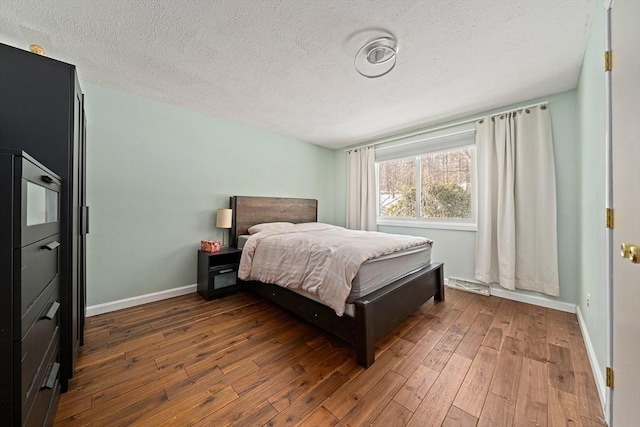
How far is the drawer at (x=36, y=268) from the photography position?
81cm

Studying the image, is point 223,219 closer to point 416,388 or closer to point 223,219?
point 223,219

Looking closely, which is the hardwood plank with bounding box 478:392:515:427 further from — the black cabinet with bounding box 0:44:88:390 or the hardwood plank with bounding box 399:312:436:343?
Answer: the black cabinet with bounding box 0:44:88:390

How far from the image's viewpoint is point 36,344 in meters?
0.94

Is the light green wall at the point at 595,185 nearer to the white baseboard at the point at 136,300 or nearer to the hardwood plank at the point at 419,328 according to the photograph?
the hardwood plank at the point at 419,328

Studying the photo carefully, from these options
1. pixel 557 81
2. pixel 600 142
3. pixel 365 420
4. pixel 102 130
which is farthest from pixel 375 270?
pixel 102 130

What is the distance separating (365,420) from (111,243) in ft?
9.37

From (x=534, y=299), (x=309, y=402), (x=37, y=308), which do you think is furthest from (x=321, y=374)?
(x=534, y=299)

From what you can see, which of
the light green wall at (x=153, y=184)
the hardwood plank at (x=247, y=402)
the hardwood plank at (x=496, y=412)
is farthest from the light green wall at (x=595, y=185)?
the light green wall at (x=153, y=184)

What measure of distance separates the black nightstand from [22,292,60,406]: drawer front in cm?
160

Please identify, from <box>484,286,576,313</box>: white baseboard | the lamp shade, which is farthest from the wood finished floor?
the lamp shade

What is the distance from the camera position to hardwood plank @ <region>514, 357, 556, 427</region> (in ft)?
4.04

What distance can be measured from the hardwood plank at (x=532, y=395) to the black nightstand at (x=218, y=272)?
2784 mm

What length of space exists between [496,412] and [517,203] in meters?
2.35

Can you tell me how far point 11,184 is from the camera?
0.74 metres
